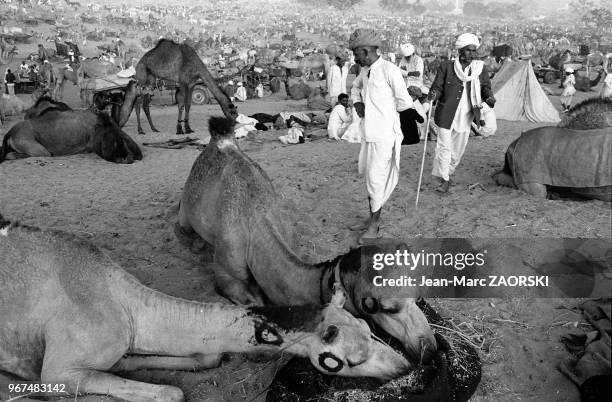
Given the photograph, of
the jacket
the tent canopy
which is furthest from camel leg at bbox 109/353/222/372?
the tent canopy

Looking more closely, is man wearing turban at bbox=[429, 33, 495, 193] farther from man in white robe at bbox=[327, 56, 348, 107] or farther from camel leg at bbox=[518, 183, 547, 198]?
man in white robe at bbox=[327, 56, 348, 107]

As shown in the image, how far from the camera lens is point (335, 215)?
20.8 ft

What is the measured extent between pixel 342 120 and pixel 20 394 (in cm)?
861

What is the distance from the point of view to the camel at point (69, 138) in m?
9.39

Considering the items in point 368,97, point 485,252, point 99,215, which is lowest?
point 99,215

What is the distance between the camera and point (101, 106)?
11.8 meters

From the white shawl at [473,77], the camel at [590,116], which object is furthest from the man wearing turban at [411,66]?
the camel at [590,116]

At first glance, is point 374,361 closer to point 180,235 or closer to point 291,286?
point 291,286

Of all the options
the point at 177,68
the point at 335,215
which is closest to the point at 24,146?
the point at 177,68

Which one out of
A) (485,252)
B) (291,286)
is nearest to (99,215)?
(291,286)

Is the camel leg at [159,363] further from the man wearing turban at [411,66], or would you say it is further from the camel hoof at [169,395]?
the man wearing turban at [411,66]

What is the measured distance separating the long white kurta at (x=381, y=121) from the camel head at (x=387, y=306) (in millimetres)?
2227

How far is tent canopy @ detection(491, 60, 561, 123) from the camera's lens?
12648mm

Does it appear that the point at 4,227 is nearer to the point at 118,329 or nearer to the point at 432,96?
the point at 118,329
